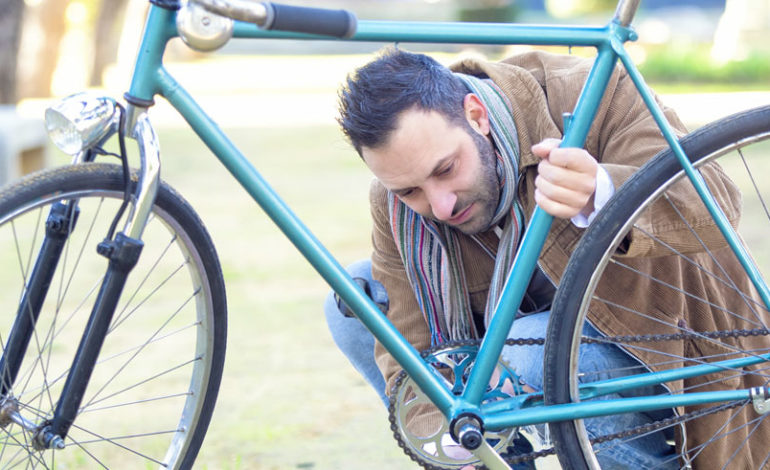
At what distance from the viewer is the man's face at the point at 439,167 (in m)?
2.06

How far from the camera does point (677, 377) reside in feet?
6.47

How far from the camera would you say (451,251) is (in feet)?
7.41

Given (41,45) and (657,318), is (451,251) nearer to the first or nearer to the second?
A: (657,318)

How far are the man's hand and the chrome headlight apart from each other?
2.76 feet

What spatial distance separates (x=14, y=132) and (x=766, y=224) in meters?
5.20

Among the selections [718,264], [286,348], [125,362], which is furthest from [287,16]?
[286,348]

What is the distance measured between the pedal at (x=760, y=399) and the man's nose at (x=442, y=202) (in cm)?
72

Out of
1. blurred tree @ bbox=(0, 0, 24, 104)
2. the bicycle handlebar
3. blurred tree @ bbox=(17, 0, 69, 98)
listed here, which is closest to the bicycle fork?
the bicycle handlebar

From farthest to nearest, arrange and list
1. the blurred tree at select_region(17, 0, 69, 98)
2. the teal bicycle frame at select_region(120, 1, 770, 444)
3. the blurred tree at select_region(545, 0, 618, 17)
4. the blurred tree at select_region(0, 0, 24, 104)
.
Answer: the blurred tree at select_region(545, 0, 618, 17)
the blurred tree at select_region(17, 0, 69, 98)
the blurred tree at select_region(0, 0, 24, 104)
the teal bicycle frame at select_region(120, 1, 770, 444)

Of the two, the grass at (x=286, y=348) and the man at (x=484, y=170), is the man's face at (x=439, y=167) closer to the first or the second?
the man at (x=484, y=170)

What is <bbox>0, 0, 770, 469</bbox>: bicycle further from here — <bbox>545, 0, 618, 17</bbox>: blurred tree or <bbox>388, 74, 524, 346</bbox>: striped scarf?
<bbox>545, 0, 618, 17</bbox>: blurred tree

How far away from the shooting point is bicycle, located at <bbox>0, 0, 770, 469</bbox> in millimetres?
1738

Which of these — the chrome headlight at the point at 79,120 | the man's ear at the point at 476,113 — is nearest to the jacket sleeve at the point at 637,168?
the man's ear at the point at 476,113

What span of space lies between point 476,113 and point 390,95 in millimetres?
204
